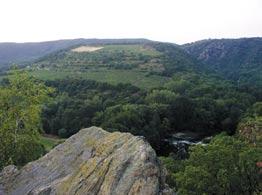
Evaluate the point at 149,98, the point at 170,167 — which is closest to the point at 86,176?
the point at 170,167

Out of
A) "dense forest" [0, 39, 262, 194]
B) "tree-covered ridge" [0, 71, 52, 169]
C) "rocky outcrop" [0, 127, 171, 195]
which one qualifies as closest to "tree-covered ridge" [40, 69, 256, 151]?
"dense forest" [0, 39, 262, 194]

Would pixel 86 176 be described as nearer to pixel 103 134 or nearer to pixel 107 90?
pixel 103 134

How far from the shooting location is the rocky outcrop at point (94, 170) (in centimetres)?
2295

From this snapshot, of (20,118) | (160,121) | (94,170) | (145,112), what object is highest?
(94,170)

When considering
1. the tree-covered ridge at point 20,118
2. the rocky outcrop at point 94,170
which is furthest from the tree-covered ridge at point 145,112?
the rocky outcrop at point 94,170

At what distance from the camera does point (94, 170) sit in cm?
2491

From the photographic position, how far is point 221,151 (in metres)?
50.9

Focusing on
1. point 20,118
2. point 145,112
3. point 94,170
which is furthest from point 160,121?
point 94,170

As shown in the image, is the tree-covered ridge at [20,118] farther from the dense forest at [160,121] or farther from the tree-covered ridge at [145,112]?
the tree-covered ridge at [145,112]

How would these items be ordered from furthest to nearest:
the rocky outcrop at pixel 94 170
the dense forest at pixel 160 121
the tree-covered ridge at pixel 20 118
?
the dense forest at pixel 160 121 → the tree-covered ridge at pixel 20 118 → the rocky outcrop at pixel 94 170

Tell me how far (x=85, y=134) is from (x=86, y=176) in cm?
557

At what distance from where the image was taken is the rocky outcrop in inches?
904

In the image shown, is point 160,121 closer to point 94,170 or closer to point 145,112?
point 145,112

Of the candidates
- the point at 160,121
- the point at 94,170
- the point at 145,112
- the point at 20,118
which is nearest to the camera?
the point at 94,170
